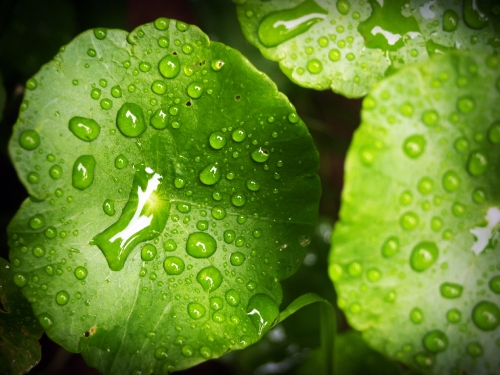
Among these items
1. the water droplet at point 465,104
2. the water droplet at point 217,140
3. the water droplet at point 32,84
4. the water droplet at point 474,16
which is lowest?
the water droplet at point 465,104

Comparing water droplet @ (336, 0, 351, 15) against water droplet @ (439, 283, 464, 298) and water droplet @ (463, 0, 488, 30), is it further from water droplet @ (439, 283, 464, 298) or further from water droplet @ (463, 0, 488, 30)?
water droplet @ (439, 283, 464, 298)

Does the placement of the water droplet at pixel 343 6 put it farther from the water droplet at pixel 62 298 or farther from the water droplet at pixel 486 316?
the water droplet at pixel 62 298

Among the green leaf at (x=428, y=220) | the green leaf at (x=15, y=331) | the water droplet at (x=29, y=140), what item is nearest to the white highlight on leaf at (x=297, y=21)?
the green leaf at (x=428, y=220)

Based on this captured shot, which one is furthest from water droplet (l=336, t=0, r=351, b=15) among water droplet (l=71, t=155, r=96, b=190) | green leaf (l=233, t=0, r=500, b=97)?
water droplet (l=71, t=155, r=96, b=190)

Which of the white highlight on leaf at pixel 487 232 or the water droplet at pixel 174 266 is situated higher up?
the water droplet at pixel 174 266

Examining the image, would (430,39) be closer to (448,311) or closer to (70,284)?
(448,311)

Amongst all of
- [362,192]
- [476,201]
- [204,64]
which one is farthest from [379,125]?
[204,64]

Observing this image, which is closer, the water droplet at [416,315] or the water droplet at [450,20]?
the water droplet at [416,315]
